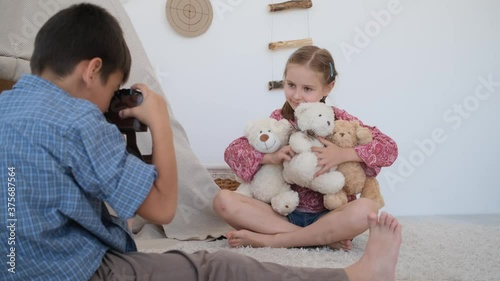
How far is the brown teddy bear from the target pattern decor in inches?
39.1

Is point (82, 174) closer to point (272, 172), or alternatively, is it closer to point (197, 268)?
point (197, 268)

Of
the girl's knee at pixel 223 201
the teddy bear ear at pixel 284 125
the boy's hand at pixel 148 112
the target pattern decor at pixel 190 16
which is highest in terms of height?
the target pattern decor at pixel 190 16

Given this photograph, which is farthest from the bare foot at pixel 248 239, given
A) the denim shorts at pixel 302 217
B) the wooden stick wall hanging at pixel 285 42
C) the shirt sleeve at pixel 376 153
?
the wooden stick wall hanging at pixel 285 42

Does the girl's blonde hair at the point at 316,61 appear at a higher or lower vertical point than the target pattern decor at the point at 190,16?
lower

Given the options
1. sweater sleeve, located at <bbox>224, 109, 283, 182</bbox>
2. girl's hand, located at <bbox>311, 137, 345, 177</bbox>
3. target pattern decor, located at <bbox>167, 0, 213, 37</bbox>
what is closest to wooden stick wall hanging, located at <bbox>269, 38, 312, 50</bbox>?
target pattern decor, located at <bbox>167, 0, 213, 37</bbox>

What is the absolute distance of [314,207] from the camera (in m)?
1.34

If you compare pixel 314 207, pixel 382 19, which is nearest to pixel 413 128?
pixel 382 19

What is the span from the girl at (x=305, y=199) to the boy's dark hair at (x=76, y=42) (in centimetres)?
A: 69

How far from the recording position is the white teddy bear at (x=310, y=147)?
4.06 ft

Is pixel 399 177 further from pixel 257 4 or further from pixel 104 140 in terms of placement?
pixel 104 140

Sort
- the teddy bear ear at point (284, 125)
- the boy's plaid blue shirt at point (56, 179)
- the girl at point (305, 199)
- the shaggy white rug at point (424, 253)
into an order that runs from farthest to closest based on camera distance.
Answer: the teddy bear ear at point (284, 125) → the girl at point (305, 199) → the shaggy white rug at point (424, 253) → the boy's plaid blue shirt at point (56, 179)

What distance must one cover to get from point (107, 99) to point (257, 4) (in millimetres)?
1531

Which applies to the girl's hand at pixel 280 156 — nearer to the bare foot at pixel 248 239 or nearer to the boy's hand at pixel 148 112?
the bare foot at pixel 248 239

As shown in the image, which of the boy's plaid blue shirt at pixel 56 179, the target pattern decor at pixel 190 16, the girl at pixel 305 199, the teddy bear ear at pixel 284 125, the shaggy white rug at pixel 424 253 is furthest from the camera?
the target pattern decor at pixel 190 16
